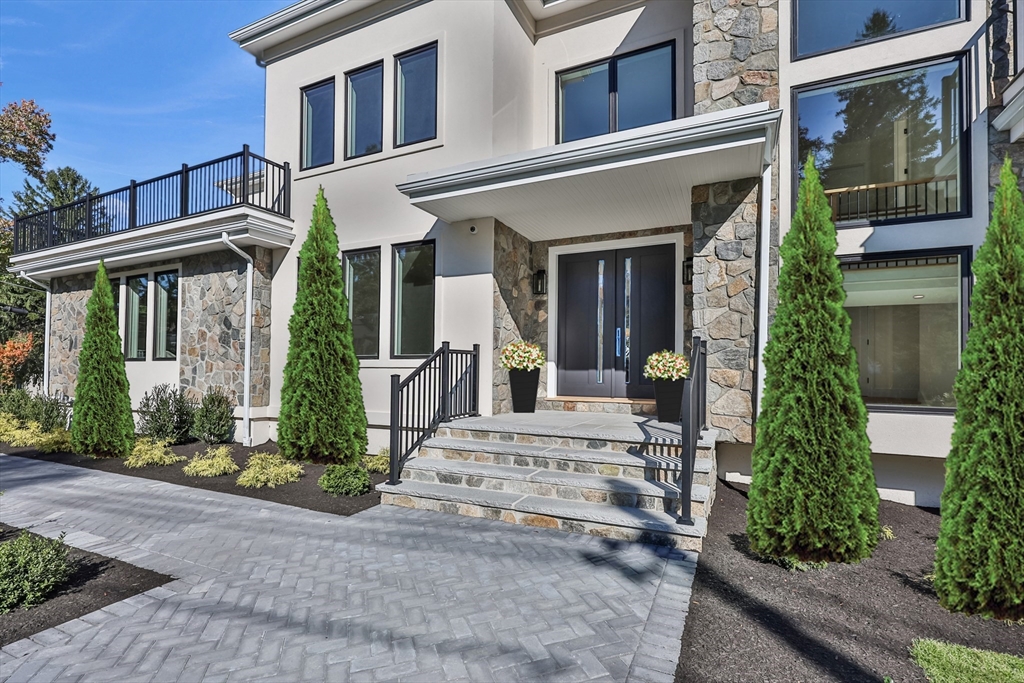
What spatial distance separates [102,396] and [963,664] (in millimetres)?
9766

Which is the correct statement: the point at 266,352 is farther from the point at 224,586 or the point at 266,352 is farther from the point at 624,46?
the point at 624,46

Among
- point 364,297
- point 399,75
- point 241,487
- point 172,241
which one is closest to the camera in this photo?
point 241,487

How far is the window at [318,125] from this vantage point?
8188 millimetres

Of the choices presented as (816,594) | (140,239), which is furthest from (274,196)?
(816,594)

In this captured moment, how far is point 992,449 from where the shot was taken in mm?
2891

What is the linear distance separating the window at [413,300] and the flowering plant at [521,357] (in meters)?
1.10

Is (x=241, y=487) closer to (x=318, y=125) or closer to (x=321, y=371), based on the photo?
(x=321, y=371)

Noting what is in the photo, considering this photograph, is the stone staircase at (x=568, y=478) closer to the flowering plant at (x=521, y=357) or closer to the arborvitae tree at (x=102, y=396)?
the flowering plant at (x=521, y=357)

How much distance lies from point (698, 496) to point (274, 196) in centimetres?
781

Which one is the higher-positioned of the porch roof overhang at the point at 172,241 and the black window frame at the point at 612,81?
the black window frame at the point at 612,81

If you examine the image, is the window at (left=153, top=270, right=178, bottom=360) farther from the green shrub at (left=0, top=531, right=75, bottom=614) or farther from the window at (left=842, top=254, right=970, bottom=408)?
the window at (left=842, top=254, right=970, bottom=408)

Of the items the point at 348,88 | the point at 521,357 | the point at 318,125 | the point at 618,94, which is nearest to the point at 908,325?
the point at 521,357

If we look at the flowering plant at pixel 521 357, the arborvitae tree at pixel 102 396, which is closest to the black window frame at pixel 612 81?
the flowering plant at pixel 521 357

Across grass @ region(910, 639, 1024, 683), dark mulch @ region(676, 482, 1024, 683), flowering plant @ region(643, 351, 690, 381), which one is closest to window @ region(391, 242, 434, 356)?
flowering plant @ region(643, 351, 690, 381)
